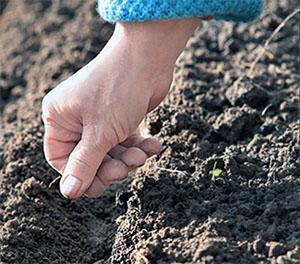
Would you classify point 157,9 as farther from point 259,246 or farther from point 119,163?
point 259,246

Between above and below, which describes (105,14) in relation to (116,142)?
above

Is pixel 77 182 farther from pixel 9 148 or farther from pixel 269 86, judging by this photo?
pixel 269 86

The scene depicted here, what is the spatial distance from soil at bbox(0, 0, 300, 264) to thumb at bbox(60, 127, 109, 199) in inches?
7.4

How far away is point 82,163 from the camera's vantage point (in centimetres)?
186

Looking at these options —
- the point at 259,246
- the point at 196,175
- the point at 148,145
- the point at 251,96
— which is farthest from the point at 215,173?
the point at 251,96

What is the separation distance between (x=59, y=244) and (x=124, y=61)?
508 millimetres

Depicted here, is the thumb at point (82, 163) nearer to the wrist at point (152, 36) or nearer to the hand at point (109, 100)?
the hand at point (109, 100)

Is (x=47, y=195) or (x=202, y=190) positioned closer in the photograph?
(x=202, y=190)

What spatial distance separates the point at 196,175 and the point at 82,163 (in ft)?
1.06

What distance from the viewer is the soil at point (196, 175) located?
1.80 m

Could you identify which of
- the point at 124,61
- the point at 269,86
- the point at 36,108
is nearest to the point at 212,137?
the point at 269,86

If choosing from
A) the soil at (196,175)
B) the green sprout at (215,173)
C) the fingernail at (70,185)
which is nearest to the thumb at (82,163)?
the fingernail at (70,185)

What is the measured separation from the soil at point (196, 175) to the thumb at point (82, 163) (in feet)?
0.62

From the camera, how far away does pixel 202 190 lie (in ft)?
6.53
